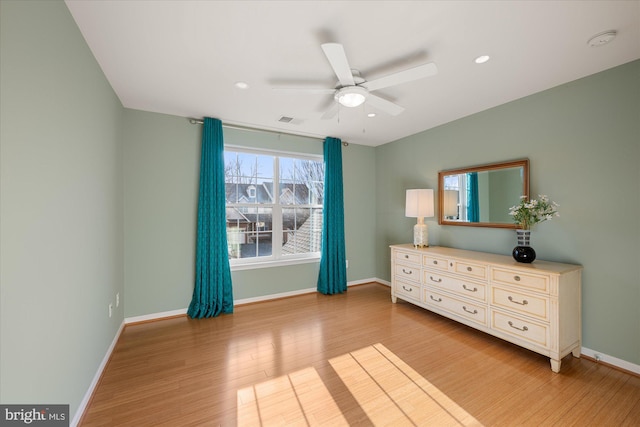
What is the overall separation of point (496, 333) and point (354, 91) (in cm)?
269

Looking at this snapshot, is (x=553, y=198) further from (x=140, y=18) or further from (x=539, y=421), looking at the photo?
(x=140, y=18)

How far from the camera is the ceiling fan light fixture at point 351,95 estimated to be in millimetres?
2139

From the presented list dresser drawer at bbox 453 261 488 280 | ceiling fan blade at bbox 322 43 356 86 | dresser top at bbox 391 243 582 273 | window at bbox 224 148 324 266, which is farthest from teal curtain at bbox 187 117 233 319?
dresser drawer at bbox 453 261 488 280

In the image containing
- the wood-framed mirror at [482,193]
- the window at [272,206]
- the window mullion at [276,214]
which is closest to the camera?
the wood-framed mirror at [482,193]

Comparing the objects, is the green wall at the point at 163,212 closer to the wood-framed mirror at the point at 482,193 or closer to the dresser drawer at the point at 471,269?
the dresser drawer at the point at 471,269

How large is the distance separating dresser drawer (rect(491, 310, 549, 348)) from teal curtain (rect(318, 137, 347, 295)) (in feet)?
7.25

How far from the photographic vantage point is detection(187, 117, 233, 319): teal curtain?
3348 mm

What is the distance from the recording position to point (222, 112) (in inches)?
127

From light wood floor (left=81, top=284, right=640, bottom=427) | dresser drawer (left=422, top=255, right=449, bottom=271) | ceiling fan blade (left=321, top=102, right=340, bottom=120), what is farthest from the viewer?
dresser drawer (left=422, top=255, right=449, bottom=271)

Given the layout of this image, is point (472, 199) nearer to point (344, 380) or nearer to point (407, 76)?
point (407, 76)

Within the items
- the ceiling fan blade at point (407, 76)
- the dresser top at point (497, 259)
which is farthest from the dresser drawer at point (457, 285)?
the ceiling fan blade at point (407, 76)

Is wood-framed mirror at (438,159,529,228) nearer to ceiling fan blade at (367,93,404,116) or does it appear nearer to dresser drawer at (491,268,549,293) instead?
dresser drawer at (491,268,549,293)

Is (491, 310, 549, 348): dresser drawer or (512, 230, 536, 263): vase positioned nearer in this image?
(491, 310, 549, 348): dresser drawer

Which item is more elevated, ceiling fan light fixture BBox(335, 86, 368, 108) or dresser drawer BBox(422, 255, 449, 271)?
ceiling fan light fixture BBox(335, 86, 368, 108)
